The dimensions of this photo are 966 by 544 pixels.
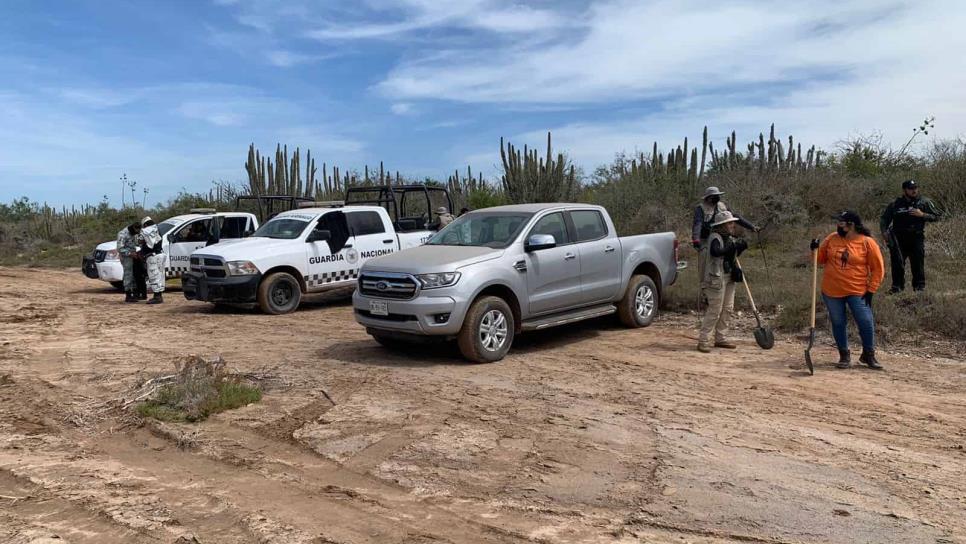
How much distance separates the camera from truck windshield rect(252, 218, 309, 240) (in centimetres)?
1357

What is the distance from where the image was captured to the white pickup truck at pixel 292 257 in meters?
12.8

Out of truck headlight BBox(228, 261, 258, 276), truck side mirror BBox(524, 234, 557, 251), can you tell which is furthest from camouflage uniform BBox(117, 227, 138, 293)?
truck side mirror BBox(524, 234, 557, 251)

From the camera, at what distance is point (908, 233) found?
1100 cm

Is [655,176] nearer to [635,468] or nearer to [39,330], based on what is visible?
[39,330]

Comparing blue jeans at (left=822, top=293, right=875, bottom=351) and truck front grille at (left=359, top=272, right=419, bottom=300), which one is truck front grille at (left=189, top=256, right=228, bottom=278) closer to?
truck front grille at (left=359, top=272, right=419, bottom=300)

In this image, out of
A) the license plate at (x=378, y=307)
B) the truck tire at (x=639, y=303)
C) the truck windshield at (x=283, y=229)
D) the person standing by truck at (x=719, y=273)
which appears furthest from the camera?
the truck windshield at (x=283, y=229)

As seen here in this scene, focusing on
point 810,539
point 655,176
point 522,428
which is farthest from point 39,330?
point 655,176

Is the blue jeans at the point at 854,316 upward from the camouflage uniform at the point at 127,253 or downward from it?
downward

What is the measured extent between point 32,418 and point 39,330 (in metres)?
5.62

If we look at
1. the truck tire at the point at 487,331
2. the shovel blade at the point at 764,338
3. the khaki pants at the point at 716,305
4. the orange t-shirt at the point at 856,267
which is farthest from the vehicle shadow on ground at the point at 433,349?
the orange t-shirt at the point at 856,267

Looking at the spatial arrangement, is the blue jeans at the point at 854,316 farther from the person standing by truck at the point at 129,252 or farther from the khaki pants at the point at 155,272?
the person standing by truck at the point at 129,252

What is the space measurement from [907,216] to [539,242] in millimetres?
5796

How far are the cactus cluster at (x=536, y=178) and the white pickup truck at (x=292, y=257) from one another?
893 centimetres

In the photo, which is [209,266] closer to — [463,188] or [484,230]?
[484,230]
